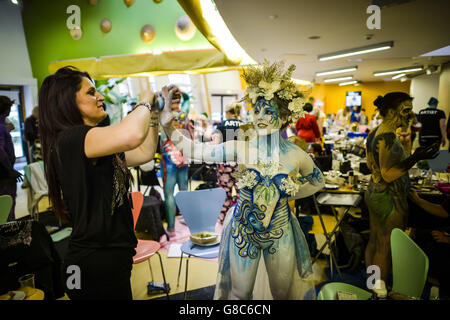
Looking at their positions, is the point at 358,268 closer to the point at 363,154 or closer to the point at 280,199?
the point at 280,199

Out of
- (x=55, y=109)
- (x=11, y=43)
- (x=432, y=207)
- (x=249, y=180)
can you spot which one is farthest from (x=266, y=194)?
(x=11, y=43)

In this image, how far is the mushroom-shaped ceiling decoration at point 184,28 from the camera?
6.72 m

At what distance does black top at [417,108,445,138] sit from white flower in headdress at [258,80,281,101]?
6965mm

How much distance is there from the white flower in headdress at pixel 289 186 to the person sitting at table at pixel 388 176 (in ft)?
4.11

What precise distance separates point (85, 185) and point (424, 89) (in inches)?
483

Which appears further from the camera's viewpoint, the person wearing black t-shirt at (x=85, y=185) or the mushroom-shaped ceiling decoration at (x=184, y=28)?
the mushroom-shaped ceiling decoration at (x=184, y=28)

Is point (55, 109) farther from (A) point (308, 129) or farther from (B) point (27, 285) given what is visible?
(A) point (308, 129)

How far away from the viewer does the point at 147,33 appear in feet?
20.8

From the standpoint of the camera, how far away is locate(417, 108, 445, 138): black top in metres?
6.67

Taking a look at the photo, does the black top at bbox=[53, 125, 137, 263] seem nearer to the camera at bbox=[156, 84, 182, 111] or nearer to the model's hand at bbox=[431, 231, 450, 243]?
the camera at bbox=[156, 84, 182, 111]

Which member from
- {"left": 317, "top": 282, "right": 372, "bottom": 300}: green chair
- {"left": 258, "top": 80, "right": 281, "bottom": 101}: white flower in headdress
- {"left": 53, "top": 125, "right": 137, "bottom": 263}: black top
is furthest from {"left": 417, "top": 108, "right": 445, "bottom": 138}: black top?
{"left": 53, "top": 125, "right": 137, "bottom": 263}: black top

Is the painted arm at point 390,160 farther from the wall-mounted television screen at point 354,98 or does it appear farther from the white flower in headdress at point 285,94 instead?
the wall-mounted television screen at point 354,98

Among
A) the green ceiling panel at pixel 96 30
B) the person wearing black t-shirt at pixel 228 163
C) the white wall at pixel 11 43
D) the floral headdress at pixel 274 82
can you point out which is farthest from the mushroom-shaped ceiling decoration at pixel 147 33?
the floral headdress at pixel 274 82

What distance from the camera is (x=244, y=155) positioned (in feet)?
5.08
